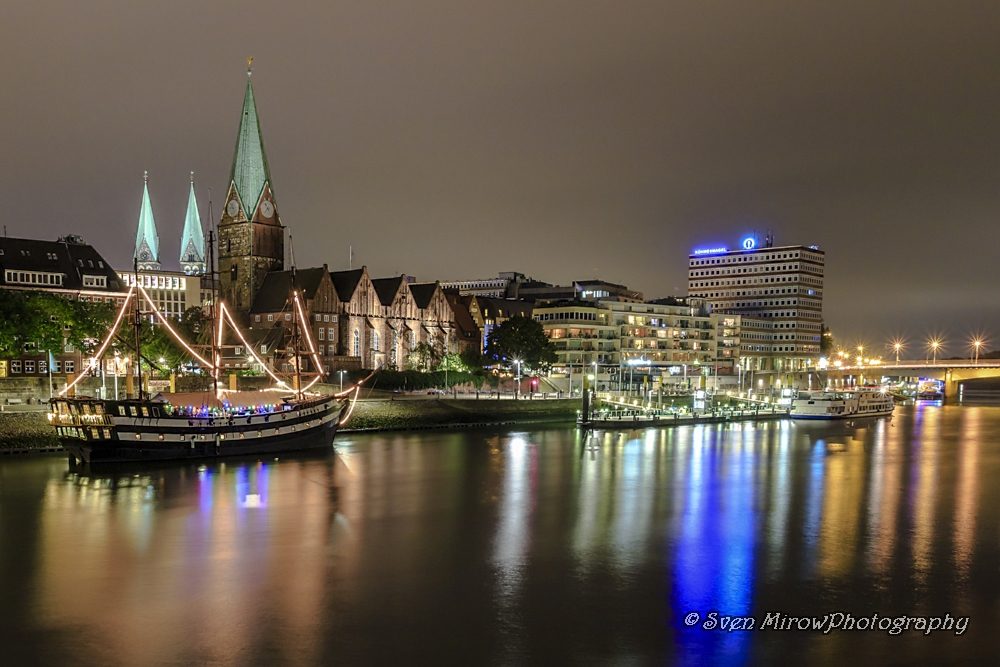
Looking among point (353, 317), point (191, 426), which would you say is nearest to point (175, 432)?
point (191, 426)

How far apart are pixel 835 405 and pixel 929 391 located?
3616 inches

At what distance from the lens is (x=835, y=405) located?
331 feet

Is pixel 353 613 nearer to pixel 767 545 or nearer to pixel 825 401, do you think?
pixel 767 545

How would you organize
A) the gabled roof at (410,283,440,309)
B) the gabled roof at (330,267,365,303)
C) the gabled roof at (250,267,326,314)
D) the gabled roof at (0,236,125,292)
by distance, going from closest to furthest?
the gabled roof at (0,236,125,292) → the gabled roof at (250,267,326,314) → the gabled roof at (330,267,365,303) → the gabled roof at (410,283,440,309)

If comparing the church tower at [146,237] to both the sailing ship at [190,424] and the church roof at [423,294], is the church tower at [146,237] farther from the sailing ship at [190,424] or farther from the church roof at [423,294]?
the sailing ship at [190,424]

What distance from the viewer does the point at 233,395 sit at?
5831 cm

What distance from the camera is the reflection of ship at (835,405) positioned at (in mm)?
100062

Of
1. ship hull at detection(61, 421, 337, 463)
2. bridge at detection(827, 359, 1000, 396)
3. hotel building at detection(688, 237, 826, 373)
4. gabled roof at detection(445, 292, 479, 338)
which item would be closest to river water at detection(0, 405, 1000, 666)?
ship hull at detection(61, 421, 337, 463)

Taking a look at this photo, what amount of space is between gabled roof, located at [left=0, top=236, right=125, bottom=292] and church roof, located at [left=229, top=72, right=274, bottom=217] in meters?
17.1

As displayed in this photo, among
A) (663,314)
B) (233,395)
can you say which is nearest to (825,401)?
(663,314)

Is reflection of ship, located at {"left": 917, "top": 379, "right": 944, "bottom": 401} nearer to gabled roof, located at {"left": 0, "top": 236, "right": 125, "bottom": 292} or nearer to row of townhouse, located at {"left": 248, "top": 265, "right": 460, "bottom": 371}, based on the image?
row of townhouse, located at {"left": 248, "top": 265, "right": 460, "bottom": 371}

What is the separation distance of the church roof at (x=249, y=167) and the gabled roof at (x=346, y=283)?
41.0 ft

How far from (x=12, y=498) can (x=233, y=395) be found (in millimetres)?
19622

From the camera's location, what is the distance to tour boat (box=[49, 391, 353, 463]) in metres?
50.0
